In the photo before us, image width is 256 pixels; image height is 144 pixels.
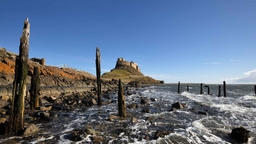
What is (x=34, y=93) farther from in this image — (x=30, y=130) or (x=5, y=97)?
(x=30, y=130)

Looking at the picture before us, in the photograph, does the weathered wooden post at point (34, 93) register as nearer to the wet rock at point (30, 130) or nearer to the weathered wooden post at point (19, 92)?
the wet rock at point (30, 130)

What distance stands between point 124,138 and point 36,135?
466cm

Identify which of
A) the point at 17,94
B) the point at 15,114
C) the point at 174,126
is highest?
the point at 17,94

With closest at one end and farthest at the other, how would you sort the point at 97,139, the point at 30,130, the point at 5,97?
the point at 97,139 < the point at 30,130 < the point at 5,97

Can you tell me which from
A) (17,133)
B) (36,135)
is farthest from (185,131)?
(17,133)

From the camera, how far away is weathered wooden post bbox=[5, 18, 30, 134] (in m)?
8.52

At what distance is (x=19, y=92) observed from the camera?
862 cm

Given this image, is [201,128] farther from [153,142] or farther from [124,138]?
[124,138]

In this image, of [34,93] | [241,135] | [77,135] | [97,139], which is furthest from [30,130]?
[241,135]

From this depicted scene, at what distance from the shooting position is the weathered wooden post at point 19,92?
8.52m

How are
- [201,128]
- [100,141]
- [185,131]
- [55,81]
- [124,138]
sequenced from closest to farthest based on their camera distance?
[100,141], [124,138], [185,131], [201,128], [55,81]

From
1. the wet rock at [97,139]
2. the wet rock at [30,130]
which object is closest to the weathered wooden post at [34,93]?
the wet rock at [30,130]

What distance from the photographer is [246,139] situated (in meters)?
8.91

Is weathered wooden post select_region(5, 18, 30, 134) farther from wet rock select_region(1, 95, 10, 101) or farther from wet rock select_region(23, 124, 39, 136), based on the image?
wet rock select_region(1, 95, 10, 101)
